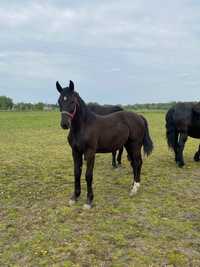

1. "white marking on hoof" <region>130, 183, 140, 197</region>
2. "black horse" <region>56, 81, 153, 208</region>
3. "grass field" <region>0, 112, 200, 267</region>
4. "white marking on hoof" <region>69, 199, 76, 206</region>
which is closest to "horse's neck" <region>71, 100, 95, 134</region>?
"black horse" <region>56, 81, 153, 208</region>

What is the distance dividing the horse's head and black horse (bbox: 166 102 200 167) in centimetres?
400

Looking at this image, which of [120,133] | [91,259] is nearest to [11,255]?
[91,259]

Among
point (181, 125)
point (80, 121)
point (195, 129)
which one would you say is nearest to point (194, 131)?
point (195, 129)

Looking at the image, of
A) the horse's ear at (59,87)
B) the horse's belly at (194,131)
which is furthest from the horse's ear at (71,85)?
the horse's belly at (194,131)

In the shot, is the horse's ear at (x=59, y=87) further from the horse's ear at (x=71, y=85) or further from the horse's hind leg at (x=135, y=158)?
the horse's hind leg at (x=135, y=158)

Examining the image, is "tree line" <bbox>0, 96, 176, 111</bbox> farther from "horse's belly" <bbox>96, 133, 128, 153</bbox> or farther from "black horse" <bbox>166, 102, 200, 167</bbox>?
"horse's belly" <bbox>96, 133, 128, 153</bbox>

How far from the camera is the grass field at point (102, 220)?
12.2ft

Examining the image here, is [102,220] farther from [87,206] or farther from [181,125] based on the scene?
[181,125]

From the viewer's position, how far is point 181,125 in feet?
27.1

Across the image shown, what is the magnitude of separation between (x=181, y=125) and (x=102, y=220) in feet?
14.1

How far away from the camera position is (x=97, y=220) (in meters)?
4.73

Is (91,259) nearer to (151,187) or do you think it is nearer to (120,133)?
(120,133)

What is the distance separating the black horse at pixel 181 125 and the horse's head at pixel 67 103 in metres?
4.00

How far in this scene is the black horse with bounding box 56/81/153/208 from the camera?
4992 millimetres
